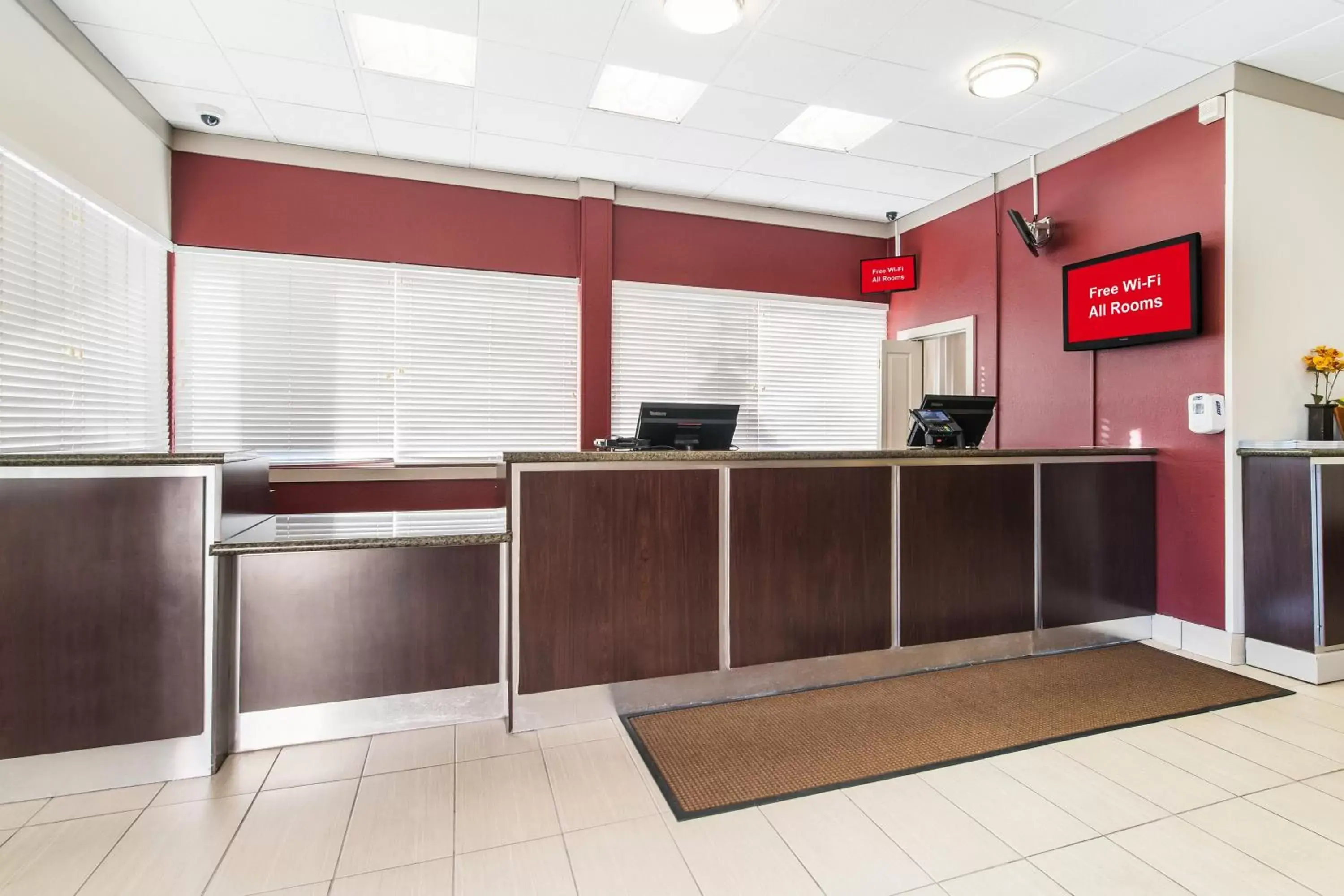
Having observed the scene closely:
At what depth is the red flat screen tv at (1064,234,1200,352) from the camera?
3.86 metres

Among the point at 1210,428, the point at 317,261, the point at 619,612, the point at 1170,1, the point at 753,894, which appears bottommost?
the point at 753,894

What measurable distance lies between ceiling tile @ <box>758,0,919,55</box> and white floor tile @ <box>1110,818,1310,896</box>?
361 cm

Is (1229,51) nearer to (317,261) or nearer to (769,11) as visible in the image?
(769,11)

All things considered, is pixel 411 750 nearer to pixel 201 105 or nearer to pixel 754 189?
pixel 201 105

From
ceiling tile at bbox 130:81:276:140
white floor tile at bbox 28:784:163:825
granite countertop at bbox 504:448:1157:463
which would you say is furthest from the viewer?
ceiling tile at bbox 130:81:276:140

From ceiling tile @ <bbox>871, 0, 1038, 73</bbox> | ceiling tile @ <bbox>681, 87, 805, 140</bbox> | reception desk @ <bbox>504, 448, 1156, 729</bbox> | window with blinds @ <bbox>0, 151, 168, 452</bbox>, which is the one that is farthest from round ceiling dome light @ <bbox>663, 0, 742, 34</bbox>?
window with blinds @ <bbox>0, 151, 168, 452</bbox>

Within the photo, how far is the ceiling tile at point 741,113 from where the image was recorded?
163 inches

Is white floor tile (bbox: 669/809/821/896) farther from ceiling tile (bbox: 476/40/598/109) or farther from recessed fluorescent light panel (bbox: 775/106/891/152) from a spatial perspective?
recessed fluorescent light panel (bbox: 775/106/891/152)

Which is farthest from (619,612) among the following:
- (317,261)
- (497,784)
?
(317,261)

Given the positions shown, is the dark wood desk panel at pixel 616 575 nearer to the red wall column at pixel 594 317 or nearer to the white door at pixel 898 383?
the red wall column at pixel 594 317

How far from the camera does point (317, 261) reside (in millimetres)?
4965

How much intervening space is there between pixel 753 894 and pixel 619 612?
1310 mm

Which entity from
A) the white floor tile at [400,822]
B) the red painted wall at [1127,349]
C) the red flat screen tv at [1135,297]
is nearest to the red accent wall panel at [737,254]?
the red painted wall at [1127,349]

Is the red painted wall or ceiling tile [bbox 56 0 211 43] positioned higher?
ceiling tile [bbox 56 0 211 43]
